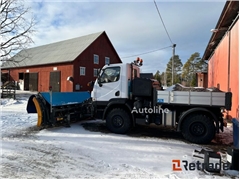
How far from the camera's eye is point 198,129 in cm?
541

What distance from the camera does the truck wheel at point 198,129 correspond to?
208 inches

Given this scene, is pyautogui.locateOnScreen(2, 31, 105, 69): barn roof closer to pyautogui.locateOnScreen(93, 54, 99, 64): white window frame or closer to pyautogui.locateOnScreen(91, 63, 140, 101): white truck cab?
pyautogui.locateOnScreen(93, 54, 99, 64): white window frame

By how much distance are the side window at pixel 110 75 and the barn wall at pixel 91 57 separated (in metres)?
14.7

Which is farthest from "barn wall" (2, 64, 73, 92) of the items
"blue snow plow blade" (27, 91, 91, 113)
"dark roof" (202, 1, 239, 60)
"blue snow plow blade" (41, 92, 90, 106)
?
"dark roof" (202, 1, 239, 60)

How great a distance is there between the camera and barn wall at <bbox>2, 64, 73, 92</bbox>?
20766 mm

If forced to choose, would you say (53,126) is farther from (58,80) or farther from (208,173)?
(58,80)

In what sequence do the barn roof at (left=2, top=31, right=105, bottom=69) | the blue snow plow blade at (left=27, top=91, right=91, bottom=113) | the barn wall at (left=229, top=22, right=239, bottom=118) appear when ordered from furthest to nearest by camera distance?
the barn roof at (left=2, top=31, right=105, bottom=69), the barn wall at (left=229, top=22, right=239, bottom=118), the blue snow plow blade at (left=27, top=91, right=91, bottom=113)

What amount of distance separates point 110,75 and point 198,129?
335 cm

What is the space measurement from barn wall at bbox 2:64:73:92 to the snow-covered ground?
14.4 metres

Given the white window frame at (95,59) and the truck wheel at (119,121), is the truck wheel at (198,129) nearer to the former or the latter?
the truck wheel at (119,121)

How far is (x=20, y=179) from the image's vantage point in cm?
318

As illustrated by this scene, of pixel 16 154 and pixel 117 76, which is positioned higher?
pixel 117 76

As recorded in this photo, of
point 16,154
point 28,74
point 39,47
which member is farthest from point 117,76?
point 39,47

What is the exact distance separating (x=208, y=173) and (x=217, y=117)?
2327mm
